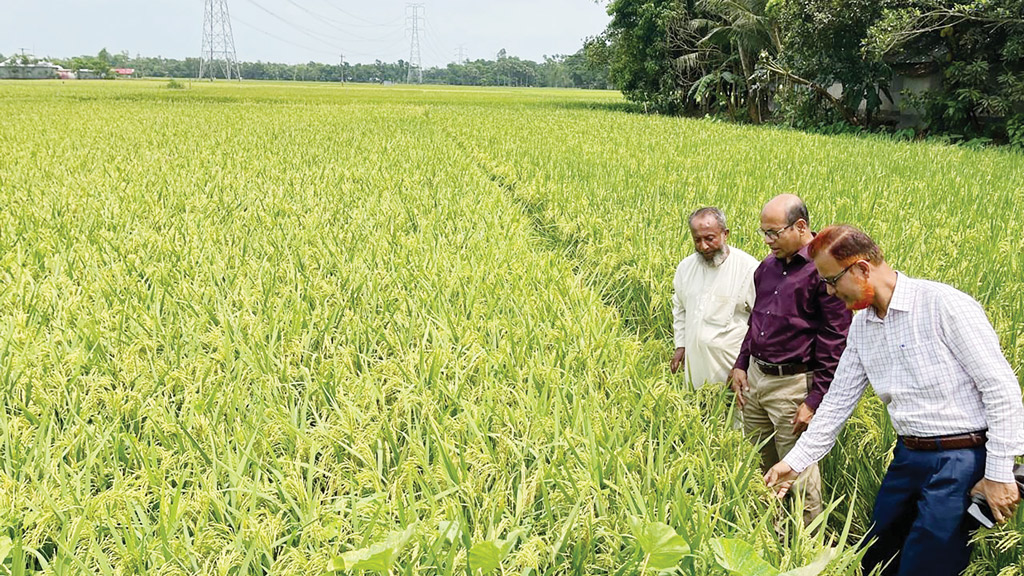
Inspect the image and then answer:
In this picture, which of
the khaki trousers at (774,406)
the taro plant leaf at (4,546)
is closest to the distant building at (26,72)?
the taro plant leaf at (4,546)

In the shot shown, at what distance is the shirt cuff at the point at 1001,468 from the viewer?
1616mm

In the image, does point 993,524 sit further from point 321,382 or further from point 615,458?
point 321,382

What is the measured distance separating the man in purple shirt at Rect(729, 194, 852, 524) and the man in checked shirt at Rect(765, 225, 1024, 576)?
37 cm

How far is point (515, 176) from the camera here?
7633mm

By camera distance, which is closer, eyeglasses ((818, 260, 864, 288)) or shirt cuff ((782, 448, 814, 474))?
eyeglasses ((818, 260, 864, 288))

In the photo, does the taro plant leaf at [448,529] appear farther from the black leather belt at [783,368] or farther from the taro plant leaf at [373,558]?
the black leather belt at [783,368]

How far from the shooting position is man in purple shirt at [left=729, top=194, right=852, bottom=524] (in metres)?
2.24

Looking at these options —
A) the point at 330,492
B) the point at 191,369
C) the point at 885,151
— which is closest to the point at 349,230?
the point at 191,369

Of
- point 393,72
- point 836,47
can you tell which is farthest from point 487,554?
point 393,72

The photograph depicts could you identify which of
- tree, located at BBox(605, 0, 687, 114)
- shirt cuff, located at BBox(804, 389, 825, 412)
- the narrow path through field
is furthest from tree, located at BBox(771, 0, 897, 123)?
shirt cuff, located at BBox(804, 389, 825, 412)

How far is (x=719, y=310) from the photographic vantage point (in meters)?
2.61

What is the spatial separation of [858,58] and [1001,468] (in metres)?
13.5

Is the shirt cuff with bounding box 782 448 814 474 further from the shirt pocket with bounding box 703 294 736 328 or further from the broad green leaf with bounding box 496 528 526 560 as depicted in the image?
the broad green leaf with bounding box 496 528 526 560

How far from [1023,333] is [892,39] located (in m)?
10.2
